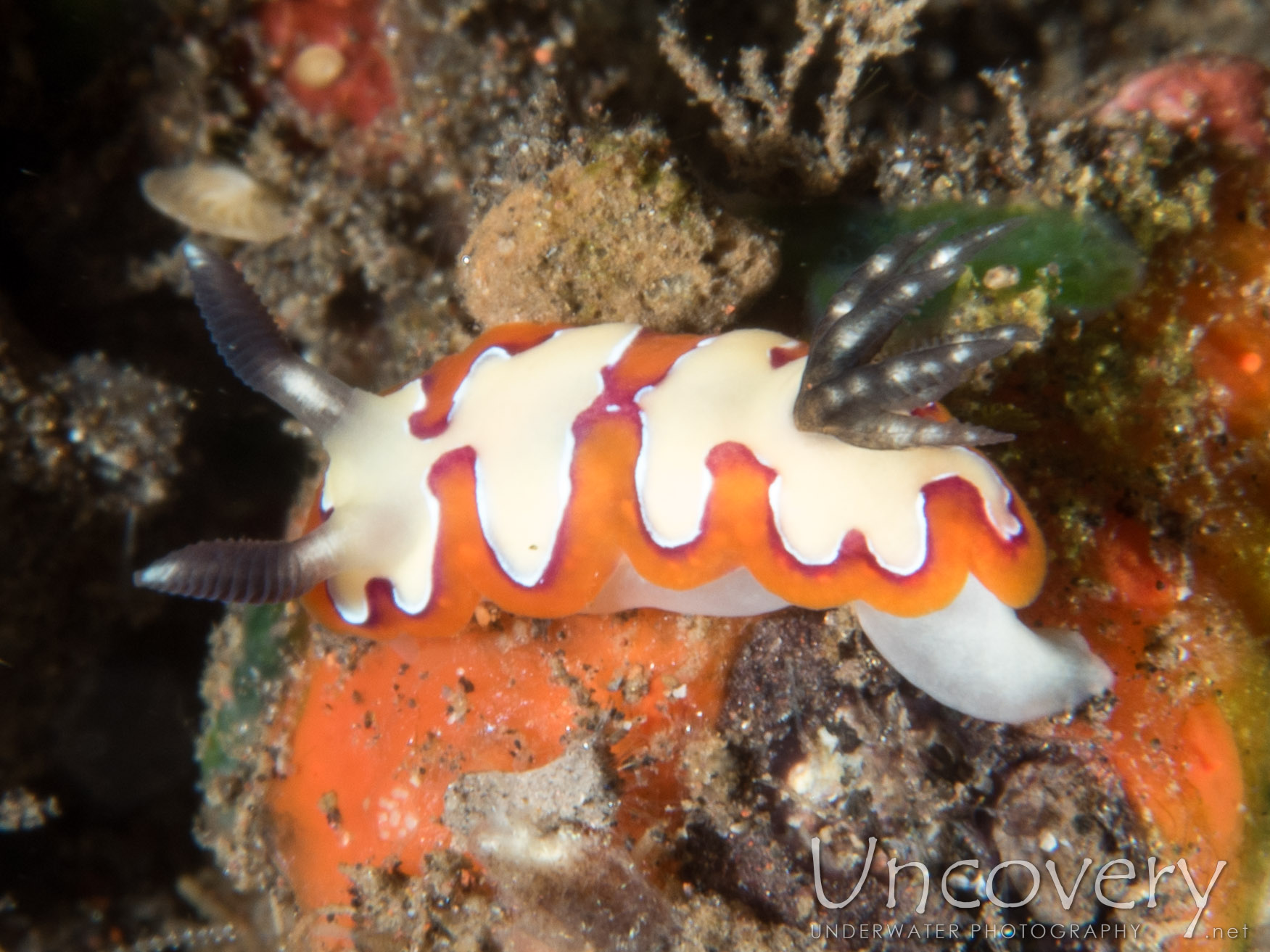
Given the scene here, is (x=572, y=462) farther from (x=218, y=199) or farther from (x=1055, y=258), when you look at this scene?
(x=218, y=199)

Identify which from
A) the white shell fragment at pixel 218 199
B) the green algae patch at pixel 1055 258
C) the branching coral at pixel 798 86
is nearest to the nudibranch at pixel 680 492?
the green algae patch at pixel 1055 258

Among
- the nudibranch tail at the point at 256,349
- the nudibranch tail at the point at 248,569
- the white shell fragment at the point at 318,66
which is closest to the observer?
the nudibranch tail at the point at 248,569

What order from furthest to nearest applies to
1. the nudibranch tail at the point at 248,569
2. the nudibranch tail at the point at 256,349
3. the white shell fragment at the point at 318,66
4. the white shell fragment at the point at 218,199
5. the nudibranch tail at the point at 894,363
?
the white shell fragment at the point at 218,199 < the white shell fragment at the point at 318,66 < the nudibranch tail at the point at 256,349 < the nudibranch tail at the point at 248,569 < the nudibranch tail at the point at 894,363

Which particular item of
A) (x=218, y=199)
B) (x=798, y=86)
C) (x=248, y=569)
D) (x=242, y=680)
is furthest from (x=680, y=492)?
(x=218, y=199)

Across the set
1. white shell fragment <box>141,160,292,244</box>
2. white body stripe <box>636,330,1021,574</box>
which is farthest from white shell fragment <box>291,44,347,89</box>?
white body stripe <box>636,330,1021,574</box>

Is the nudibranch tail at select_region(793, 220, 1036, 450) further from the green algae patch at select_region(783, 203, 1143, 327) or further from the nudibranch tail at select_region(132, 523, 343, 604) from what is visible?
the nudibranch tail at select_region(132, 523, 343, 604)

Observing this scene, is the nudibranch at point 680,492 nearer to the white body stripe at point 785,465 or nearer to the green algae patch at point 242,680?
the white body stripe at point 785,465

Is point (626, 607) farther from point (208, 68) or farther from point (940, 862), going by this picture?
point (208, 68)
